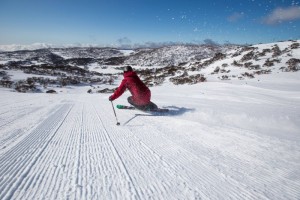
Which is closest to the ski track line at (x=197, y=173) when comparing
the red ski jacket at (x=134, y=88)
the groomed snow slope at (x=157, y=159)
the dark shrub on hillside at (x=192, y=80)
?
the groomed snow slope at (x=157, y=159)

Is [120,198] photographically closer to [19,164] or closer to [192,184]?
[192,184]

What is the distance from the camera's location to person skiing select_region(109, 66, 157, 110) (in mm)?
8117

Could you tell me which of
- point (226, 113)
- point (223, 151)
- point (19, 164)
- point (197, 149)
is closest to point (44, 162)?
point (19, 164)

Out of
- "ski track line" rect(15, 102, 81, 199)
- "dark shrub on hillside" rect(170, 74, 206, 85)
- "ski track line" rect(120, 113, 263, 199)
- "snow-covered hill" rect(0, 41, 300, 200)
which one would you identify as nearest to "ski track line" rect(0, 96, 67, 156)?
"snow-covered hill" rect(0, 41, 300, 200)

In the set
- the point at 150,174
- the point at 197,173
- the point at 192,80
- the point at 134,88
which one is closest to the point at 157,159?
the point at 150,174

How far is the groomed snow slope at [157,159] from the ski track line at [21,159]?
0.04 feet

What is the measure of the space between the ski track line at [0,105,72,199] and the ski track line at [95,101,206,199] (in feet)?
5.15

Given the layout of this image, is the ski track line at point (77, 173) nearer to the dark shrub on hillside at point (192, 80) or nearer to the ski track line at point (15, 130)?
the ski track line at point (15, 130)

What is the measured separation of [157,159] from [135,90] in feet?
15.4

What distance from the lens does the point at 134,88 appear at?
843 centimetres

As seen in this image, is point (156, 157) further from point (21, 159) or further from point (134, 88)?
point (134, 88)

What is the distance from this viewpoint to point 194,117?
24.8ft

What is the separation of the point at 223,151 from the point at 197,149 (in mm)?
494

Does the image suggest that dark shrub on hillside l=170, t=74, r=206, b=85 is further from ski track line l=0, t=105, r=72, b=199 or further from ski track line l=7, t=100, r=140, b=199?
ski track line l=7, t=100, r=140, b=199
